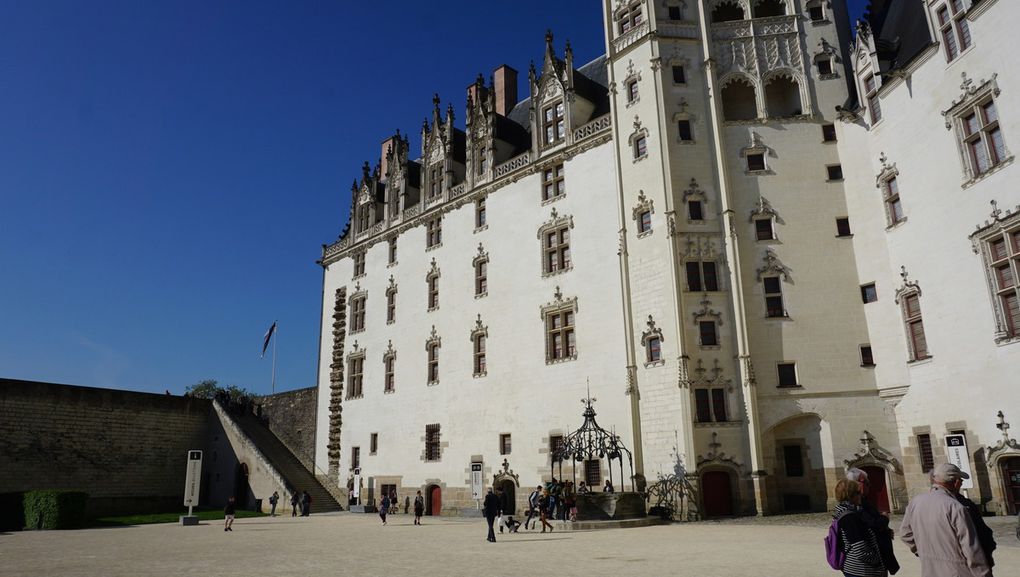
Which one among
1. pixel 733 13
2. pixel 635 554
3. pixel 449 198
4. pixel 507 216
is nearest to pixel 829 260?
pixel 733 13

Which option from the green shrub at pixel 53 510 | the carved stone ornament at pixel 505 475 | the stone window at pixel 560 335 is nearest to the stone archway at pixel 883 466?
the stone window at pixel 560 335

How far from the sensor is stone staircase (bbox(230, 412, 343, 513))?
3581 cm

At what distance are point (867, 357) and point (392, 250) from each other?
23583 mm

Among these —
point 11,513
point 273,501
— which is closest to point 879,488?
point 273,501

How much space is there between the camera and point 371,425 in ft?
118

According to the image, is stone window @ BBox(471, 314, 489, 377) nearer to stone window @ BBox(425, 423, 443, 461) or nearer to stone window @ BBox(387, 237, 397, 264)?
stone window @ BBox(425, 423, 443, 461)

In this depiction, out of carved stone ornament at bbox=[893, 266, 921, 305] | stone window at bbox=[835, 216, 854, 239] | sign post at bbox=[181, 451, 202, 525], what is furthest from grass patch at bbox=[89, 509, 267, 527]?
carved stone ornament at bbox=[893, 266, 921, 305]

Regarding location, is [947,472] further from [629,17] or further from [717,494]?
[629,17]

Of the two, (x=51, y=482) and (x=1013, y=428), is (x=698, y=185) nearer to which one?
(x=1013, y=428)

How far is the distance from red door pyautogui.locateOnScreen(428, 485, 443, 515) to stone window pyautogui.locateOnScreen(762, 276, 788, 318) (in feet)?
53.0

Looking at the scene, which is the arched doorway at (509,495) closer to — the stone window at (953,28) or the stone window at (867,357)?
the stone window at (867,357)

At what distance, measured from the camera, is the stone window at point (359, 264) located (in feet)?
131

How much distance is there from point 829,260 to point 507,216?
13382 mm

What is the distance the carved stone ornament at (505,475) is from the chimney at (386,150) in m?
19.1
